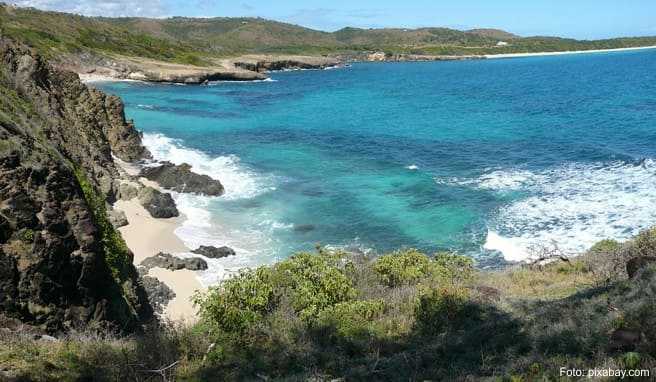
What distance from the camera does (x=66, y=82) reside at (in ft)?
109

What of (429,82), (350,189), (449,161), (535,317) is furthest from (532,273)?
(429,82)

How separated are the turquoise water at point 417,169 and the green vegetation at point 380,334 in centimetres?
824

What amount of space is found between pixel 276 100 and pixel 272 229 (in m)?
50.5

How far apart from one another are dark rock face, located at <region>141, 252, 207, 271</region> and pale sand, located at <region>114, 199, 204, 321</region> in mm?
228

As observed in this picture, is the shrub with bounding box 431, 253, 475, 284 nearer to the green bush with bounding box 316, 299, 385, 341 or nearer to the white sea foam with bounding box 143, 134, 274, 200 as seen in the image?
the green bush with bounding box 316, 299, 385, 341

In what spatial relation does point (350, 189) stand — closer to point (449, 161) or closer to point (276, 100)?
point (449, 161)

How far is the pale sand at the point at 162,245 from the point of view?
15.8 metres

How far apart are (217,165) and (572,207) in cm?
2184

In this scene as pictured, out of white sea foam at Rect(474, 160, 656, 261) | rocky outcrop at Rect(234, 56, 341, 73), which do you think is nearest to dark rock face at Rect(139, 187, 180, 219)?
white sea foam at Rect(474, 160, 656, 261)

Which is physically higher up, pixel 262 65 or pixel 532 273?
pixel 262 65

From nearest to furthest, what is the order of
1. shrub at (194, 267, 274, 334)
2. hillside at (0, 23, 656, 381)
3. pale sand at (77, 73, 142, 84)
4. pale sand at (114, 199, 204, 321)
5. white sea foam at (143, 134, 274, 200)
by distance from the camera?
hillside at (0, 23, 656, 381) → shrub at (194, 267, 274, 334) → pale sand at (114, 199, 204, 321) → white sea foam at (143, 134, 274, 200) → pale sand at (77, 73, 142, 84)

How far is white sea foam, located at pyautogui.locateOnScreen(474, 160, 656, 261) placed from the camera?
20.4 metres

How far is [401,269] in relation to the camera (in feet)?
44.0

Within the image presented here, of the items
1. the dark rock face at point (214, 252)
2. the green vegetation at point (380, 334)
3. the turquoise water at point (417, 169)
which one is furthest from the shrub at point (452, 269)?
the dark rock face at point (214, 252)
